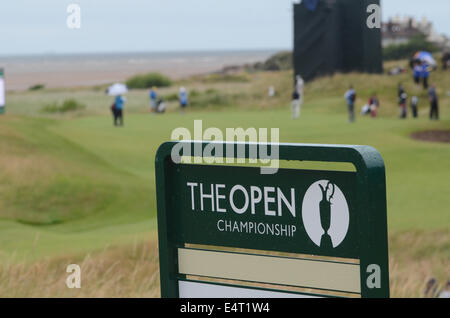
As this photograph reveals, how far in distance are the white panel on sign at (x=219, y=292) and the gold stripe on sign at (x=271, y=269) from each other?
0.04m

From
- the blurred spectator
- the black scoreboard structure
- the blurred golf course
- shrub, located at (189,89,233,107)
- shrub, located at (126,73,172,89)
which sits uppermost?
the black scoreboard structure

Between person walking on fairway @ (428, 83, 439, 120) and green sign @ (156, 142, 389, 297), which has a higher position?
green sign @ (156, 142, 389, 297)

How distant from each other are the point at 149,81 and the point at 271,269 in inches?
3394

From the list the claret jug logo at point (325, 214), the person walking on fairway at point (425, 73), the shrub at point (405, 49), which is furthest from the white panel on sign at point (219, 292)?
the shrub at point (405, 49)

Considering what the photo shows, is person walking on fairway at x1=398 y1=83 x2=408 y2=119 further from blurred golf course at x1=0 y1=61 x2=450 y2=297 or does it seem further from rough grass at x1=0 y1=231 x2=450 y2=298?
rough grass at x1=0 y1=231 x2=450 y2=298

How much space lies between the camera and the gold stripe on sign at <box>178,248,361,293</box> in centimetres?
288

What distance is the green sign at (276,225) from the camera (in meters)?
2.75

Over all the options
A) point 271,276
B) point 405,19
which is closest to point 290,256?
point 271,276

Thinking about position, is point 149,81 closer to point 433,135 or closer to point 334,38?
point 334,38

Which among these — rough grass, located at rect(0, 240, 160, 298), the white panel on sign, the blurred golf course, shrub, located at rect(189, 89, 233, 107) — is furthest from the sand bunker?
the white panel on sign

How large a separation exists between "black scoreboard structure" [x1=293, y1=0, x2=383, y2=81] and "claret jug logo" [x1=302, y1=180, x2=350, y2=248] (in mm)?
43623

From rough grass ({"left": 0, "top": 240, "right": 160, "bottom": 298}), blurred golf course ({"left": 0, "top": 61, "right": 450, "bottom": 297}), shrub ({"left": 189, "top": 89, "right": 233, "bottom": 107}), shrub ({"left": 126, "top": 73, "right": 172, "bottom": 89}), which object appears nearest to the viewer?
rough grass ({"left": 0, "top": 240, "right": 160, "bottom": 298})

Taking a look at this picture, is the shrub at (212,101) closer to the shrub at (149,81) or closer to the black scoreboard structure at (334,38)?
the black scoreboard structure at (334,38)

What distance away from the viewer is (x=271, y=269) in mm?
3062
